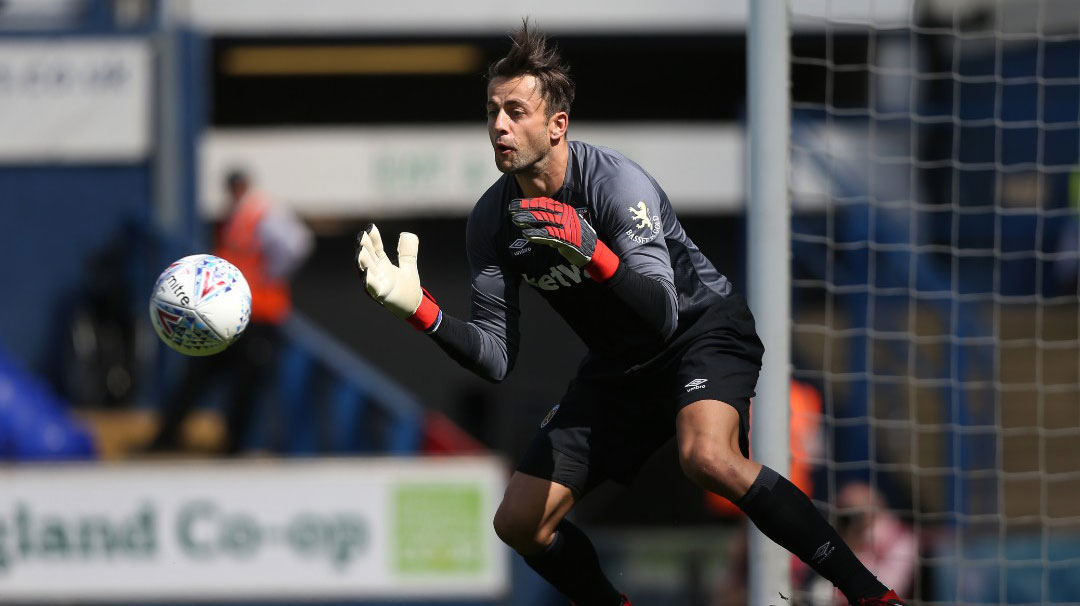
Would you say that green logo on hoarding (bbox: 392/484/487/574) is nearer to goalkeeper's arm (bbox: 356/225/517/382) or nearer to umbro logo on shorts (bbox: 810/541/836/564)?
goalkeeper's arm (bbox: 356/225/517/382)

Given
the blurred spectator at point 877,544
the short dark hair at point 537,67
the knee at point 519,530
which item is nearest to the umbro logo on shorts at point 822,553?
the knee at point 519,530

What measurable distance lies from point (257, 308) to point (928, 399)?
16.5 ft

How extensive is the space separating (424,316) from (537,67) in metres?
0.88

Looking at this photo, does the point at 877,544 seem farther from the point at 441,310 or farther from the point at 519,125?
the point at 519,125

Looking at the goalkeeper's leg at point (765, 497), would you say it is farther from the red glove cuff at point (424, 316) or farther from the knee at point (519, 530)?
the red glove cuff at point (424, 316)

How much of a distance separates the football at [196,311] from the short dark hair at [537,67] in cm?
115

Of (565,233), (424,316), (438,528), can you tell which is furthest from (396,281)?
(438,528)

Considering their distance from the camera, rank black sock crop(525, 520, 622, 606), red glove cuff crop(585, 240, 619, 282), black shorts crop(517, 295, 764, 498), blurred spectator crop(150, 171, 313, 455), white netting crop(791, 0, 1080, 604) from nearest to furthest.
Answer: red glove cuff crop(585, 240, 619, 282) < black shorts crop(517, 295, 764, 498) < black sock crop(525, 520, 622, 606) < white netting crop(791, 0, 1080, 604) < blurred spectator crop(150, 171, 313, 455)

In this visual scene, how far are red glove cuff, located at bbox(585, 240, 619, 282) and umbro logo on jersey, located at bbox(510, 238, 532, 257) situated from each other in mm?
374

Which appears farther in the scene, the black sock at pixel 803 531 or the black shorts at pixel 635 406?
the black shorts at pixel 635 406

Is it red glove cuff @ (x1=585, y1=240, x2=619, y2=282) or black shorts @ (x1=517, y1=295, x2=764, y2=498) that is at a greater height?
red glove cuff @ (x1=585, y1=240, x2=619, y2=282)

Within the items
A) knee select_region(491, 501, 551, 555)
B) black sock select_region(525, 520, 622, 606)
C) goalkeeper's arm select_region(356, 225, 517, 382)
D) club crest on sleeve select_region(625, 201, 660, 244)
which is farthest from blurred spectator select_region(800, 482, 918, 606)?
club crest on sleeve select_region(625, 201, 660, 244)

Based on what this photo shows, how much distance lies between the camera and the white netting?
8.88 m

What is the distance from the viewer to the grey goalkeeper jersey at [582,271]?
15.4ft
